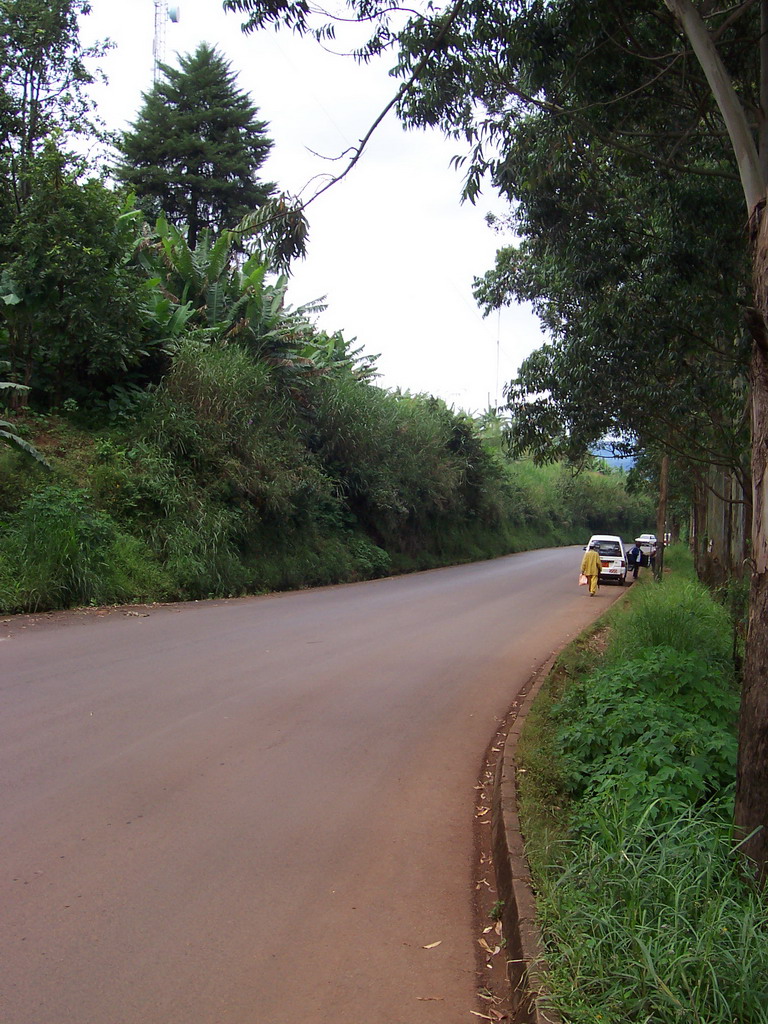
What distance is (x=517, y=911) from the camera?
13.8 feet

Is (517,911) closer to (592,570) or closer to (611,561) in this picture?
(592,570)

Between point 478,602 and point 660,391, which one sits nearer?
point 660,391

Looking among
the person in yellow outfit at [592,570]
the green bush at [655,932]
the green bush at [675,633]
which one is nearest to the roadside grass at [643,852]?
Result: the green bush at [655,932]

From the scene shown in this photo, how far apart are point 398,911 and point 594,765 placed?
1963 mm

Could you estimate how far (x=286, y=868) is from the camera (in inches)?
193

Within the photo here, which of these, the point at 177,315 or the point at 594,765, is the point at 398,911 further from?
the point at 177,315

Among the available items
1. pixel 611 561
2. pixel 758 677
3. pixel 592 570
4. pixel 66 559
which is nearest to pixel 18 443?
pixel 66 559

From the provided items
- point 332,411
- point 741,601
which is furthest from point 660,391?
point 332,411

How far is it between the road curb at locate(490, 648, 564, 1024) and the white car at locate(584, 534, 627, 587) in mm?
25194

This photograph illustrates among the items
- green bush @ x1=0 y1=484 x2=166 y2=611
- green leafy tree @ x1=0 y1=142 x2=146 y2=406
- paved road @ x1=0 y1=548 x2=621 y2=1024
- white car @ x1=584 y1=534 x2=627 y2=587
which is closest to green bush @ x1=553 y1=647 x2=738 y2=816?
paved road @ x1=0 y1=548 x2=621 y2=1024

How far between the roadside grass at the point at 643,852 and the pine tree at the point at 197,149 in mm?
32335

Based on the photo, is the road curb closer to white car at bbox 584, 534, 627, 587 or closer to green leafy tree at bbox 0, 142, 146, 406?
green leafy tree at bbox 0, 142, 146, 406

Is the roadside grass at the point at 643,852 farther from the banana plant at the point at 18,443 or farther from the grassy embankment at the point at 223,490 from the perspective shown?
the banana plant at the point at 18,443

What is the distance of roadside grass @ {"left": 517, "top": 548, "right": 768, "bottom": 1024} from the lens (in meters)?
3.09
